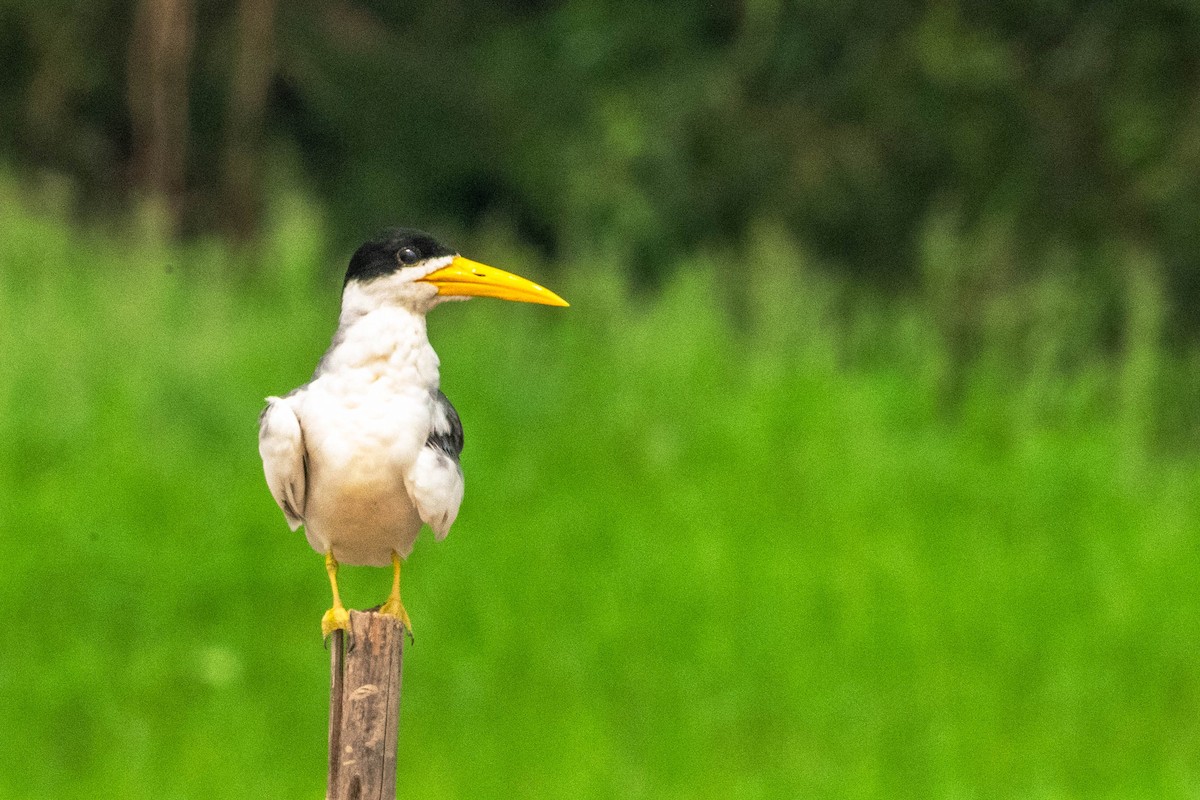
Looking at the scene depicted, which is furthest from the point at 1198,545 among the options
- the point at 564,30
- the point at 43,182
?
the point at 43,182

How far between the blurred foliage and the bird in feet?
26.4

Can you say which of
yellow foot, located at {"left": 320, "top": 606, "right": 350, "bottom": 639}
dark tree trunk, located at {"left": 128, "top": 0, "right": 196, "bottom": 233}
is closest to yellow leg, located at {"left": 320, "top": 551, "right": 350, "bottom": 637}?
yellow foot, located at {"left": 320, "top": 606, "right": 350, "bottom": 639}

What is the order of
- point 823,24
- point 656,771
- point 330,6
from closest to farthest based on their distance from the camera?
point 656,771 < point 823,24 < point 330,6

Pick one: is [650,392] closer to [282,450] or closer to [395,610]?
[395,610]

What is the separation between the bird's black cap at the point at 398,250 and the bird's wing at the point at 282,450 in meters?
0.22

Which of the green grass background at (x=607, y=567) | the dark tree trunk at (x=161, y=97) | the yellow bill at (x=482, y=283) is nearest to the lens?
the yellow bill at (x=482, y=283)

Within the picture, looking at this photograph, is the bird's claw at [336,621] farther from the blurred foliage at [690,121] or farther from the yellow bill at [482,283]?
the blurred foliage at [690,121]

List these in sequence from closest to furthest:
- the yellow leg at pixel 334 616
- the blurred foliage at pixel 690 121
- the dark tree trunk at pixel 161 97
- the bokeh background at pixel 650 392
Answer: the yellow leg at pixel 334 616 < the bokeh background at pixel 650 392 < the blurred foliage at pixel 690 121 < the dark tree trunk at pixel 161 97

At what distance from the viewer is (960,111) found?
11516 mm

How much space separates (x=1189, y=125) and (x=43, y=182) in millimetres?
8355

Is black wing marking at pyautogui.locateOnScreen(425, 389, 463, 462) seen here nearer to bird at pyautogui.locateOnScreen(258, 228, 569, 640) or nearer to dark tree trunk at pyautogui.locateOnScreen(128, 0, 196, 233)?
bird at pyautogui.locateOnScreen(258, 228, 569, 640)

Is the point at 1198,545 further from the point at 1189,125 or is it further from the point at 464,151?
the point at 464,151

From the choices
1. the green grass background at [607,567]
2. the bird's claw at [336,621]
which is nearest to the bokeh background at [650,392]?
the green grass background at [607,567]

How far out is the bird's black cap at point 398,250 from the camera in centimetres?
→ 227
